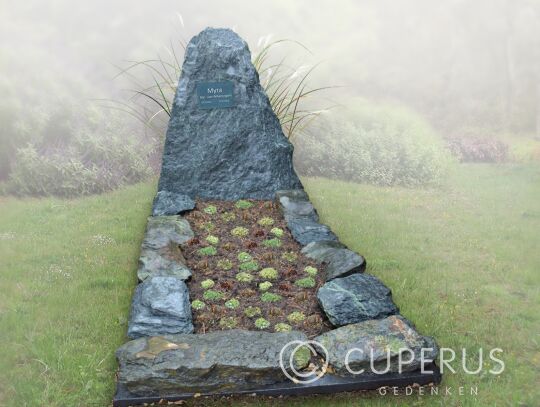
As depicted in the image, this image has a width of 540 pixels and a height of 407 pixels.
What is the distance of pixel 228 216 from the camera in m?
8.51

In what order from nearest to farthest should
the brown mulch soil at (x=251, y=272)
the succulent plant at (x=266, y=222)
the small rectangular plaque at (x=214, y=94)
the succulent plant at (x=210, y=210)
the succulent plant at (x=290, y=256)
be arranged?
the brown mulch soil at (x=251, y=272) < the succulent plant at (x=290, y=256) < the succulent plant at (x=266, y=222) < the succulent plant at (x=210, y=210) < the small rectangular plaque at (x=214, y=94)

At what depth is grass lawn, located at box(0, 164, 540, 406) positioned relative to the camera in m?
5.30

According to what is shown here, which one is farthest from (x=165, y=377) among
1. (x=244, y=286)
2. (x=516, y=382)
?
(x=516, y=382)

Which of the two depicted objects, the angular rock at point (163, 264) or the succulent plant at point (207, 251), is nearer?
the angular rock at point (163, 264)

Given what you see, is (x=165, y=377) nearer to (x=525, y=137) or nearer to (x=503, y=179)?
(x=503, y=179)

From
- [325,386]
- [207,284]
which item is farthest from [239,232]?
[325,386]

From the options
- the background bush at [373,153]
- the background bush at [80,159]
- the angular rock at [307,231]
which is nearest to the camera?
the angular rock at [307,231]

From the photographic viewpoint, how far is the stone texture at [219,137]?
916 centimetres

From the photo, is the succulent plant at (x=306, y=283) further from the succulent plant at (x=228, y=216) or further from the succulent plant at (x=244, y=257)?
the succulent plant at (x=228, y=216)

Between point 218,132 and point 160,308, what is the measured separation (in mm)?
3824

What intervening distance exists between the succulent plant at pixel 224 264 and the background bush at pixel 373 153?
4745 mm

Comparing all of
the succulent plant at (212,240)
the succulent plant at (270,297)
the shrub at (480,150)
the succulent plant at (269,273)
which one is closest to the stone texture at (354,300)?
the succulent plant at (270,297)

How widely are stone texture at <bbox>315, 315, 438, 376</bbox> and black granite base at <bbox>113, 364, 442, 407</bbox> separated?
58mm

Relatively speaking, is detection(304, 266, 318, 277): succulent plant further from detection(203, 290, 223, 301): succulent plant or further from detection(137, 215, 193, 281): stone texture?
detection(137, 215, 193, 281): stone texture
